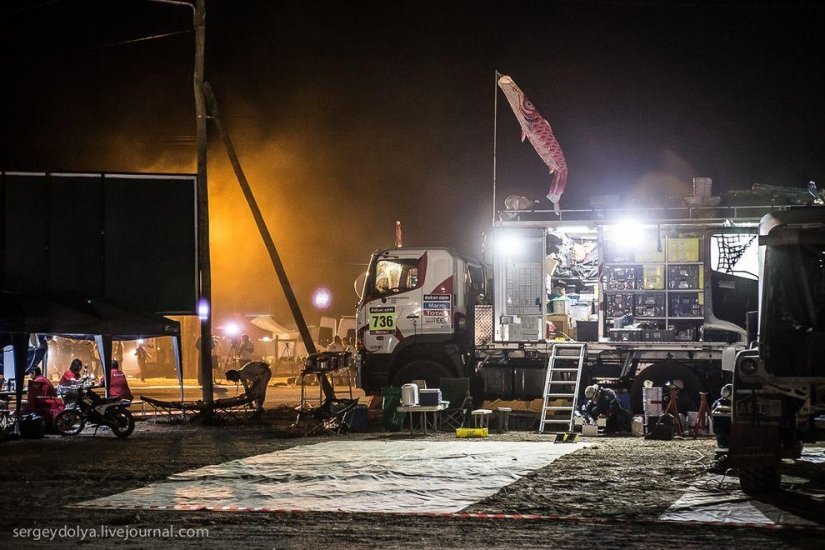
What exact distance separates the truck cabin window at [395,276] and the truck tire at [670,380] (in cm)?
460

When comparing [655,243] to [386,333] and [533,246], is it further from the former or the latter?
[386,333]

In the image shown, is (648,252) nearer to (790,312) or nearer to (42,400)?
(790,312)

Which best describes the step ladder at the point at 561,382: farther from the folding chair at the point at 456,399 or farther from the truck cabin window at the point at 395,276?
the truck cabin window at the point at 395,276

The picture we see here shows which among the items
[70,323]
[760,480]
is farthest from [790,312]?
[70,323]

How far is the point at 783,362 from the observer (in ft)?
28.9

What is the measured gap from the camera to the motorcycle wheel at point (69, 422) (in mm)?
16297

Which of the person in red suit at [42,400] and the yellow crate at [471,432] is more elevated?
the person in red suit at [42,400]

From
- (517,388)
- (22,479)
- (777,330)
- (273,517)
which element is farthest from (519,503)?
(517,388)

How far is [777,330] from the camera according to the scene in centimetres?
888

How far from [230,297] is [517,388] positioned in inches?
1328

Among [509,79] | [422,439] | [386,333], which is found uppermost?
[509,79]

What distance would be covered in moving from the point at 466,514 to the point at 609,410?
840 cm

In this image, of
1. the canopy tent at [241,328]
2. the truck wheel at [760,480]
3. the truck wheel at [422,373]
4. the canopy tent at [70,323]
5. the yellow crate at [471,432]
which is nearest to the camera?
the truck wheel at [760,480]

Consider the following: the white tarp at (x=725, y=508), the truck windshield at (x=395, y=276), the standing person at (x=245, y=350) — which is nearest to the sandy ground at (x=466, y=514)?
the white tarp at (x=725, y=508)
